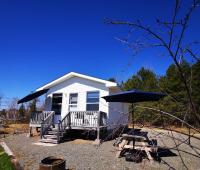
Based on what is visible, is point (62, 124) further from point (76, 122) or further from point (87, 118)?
point (87, 118)

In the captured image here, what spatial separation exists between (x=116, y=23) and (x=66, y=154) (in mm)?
8911

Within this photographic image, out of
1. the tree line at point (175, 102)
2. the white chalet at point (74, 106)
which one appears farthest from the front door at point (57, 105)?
the tree line at point (175, 102)

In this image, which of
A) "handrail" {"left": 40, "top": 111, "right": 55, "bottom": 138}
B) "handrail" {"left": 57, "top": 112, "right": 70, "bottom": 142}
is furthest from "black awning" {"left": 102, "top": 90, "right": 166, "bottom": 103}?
"handrail" {"left": 40, "top": 111, "right": 55, "bottom": 138}

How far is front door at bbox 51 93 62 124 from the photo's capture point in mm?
17180

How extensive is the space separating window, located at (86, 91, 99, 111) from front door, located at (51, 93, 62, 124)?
8.87 feet

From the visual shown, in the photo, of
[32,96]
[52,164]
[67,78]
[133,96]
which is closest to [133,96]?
[133,96]

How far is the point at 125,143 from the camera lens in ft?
30.4

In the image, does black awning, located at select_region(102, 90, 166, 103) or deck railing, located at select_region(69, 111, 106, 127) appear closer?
black awning, located at select_region(102, 90, 166, 103)

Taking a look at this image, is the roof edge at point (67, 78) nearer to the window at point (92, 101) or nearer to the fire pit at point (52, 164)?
the window at point (92, 101)

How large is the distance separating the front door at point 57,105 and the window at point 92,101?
106 inches

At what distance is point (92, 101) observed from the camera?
15727mm

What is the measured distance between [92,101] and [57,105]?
10.9 ft

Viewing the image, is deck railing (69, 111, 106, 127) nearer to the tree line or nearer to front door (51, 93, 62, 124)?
front door (51, 93, 62, 124)

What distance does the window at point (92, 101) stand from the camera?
15536mm
